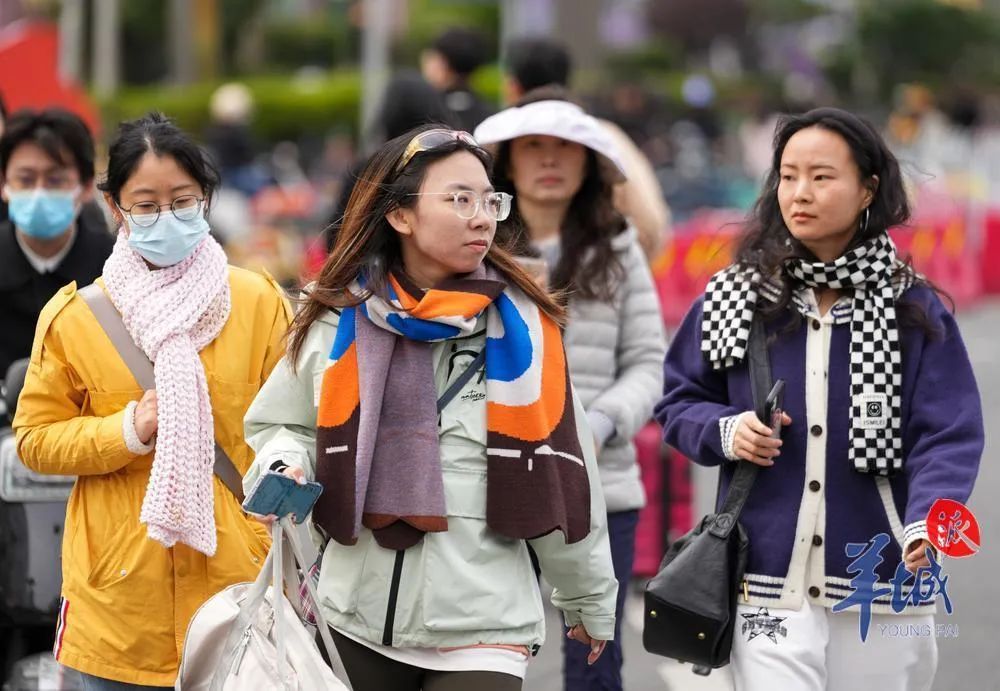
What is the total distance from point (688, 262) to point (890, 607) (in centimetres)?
1198

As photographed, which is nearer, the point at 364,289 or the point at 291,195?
the point at 364,289

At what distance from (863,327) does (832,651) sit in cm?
78

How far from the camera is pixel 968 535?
3.72 m

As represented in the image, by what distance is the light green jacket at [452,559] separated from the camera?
3.50 meters

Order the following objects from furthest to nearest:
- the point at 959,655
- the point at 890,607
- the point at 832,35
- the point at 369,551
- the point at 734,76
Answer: the point at 832,35 < the point at 734,76 < the point at 959,655 < the point at 890,607 < the point at 369,551

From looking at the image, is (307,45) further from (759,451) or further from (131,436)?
(759,451)

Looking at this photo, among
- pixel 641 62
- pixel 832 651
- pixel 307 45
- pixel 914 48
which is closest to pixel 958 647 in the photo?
pixel 832 651

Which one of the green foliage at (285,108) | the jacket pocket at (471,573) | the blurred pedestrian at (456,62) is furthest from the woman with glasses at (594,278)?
the green foliage at (285,108)

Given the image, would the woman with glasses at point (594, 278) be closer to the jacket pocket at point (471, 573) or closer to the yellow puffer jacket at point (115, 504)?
the yellow puffer jacket at point (115, 504)

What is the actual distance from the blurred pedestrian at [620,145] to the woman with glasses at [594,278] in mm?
782

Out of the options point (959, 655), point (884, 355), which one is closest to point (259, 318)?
point (884, 355)

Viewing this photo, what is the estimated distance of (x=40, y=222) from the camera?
4941 mm

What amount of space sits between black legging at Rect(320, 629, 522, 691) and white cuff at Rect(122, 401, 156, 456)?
0.73 meters

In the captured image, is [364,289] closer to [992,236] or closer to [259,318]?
[259,318]
